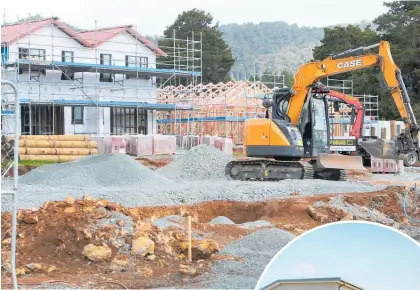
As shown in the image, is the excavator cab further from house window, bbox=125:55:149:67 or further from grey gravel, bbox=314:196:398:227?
house window, bbox=125:55:149:67

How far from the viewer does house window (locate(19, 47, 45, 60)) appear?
3420 centimetres

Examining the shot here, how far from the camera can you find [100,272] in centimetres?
1035

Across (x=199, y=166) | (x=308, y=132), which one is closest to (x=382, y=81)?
(x=308, y=132)

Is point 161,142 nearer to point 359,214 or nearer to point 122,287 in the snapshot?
point 359,214

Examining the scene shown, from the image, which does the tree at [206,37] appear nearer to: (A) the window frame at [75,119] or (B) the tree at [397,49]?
(B) the tree at [397,49]

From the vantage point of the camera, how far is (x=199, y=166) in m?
23.8

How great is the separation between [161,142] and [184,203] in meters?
16.2

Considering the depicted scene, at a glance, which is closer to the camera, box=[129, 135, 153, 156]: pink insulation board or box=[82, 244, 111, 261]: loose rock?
box=[82, 244, 111, 261]: loose rock

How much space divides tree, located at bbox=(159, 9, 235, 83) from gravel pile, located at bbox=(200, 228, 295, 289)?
48.5 metres

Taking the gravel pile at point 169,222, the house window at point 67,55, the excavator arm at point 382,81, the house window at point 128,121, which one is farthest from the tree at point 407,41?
the gravel pile at point 169,222

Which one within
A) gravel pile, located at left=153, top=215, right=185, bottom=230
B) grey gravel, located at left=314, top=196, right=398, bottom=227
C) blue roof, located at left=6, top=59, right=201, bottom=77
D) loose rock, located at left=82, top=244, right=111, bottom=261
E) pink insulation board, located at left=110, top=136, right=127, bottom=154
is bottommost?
grey gravel, located at left=314, top=196, right=398, bottom=227

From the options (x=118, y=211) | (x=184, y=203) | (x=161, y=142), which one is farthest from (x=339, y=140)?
(x=118, y=211)

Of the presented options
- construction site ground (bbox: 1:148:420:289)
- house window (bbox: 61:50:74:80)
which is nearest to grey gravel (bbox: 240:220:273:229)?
construction site ground (bbox: 1:148:420:289)

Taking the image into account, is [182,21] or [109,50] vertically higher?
[182,21]
